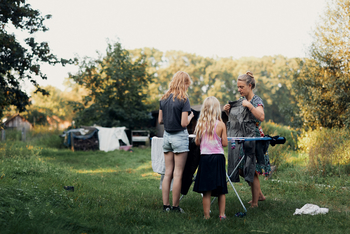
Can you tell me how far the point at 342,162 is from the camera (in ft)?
27.3

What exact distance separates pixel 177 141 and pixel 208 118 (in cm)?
58

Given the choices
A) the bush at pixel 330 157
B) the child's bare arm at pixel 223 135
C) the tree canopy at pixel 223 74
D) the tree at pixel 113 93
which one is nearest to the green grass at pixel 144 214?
the child's bare arm at pixel 223 135

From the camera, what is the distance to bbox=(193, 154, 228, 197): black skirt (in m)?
4.01

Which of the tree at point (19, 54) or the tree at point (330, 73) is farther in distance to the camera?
the tree at point (330, 73)

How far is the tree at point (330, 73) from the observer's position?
14.4m

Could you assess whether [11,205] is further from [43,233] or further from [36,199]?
[43,233]

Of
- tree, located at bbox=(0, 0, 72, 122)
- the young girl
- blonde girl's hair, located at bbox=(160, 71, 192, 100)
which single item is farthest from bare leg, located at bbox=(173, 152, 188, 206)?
tree, located at bbox=(0, 0, 72, 122)

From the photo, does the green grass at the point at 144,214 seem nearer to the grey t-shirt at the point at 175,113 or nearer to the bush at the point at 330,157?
the grey t-shirt at the point at 175,113

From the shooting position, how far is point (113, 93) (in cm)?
2275

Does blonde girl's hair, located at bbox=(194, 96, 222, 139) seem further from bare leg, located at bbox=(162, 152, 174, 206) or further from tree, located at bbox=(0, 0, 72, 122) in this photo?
tree, located at bbox=(0, 0, 72, 122)

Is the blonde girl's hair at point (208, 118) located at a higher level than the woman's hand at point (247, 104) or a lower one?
lower

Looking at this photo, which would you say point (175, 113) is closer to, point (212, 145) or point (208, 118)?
point (208, 118)

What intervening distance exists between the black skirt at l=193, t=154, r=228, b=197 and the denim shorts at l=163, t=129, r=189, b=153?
421mm

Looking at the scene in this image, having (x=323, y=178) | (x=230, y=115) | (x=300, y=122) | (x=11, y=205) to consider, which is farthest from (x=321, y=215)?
(x=300, y=122)
